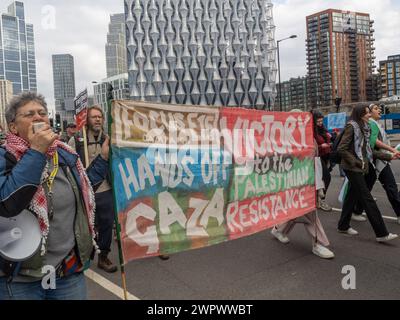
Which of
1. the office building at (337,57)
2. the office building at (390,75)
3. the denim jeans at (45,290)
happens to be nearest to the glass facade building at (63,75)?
the office building at (337,57)

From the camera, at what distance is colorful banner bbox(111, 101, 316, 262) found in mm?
2506

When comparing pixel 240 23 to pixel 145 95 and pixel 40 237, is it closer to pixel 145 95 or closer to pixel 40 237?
pixel 145 95

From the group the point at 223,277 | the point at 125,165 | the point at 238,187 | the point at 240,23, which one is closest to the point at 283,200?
the point at 238,187

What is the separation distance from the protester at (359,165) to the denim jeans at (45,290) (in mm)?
3770

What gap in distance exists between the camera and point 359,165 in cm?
457

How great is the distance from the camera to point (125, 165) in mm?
2461

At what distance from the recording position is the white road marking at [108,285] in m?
3.33

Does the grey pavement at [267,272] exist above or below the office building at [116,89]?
below

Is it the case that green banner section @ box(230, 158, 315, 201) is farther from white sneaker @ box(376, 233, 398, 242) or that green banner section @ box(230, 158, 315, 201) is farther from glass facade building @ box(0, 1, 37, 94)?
glass facade building @ box(0, 1, 37, 94)

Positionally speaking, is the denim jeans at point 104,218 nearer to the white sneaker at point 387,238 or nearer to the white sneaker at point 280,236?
the white sneaker at point 280,236

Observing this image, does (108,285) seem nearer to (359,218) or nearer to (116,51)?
(359,218)

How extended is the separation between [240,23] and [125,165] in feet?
Answer: 277

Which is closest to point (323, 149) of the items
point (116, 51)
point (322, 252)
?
point (322, 252)

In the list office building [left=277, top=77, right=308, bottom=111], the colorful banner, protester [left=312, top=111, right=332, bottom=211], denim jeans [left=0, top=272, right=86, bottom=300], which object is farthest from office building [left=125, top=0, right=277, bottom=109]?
denim jeans [left=0, top=272, right=86, bottom=300]
